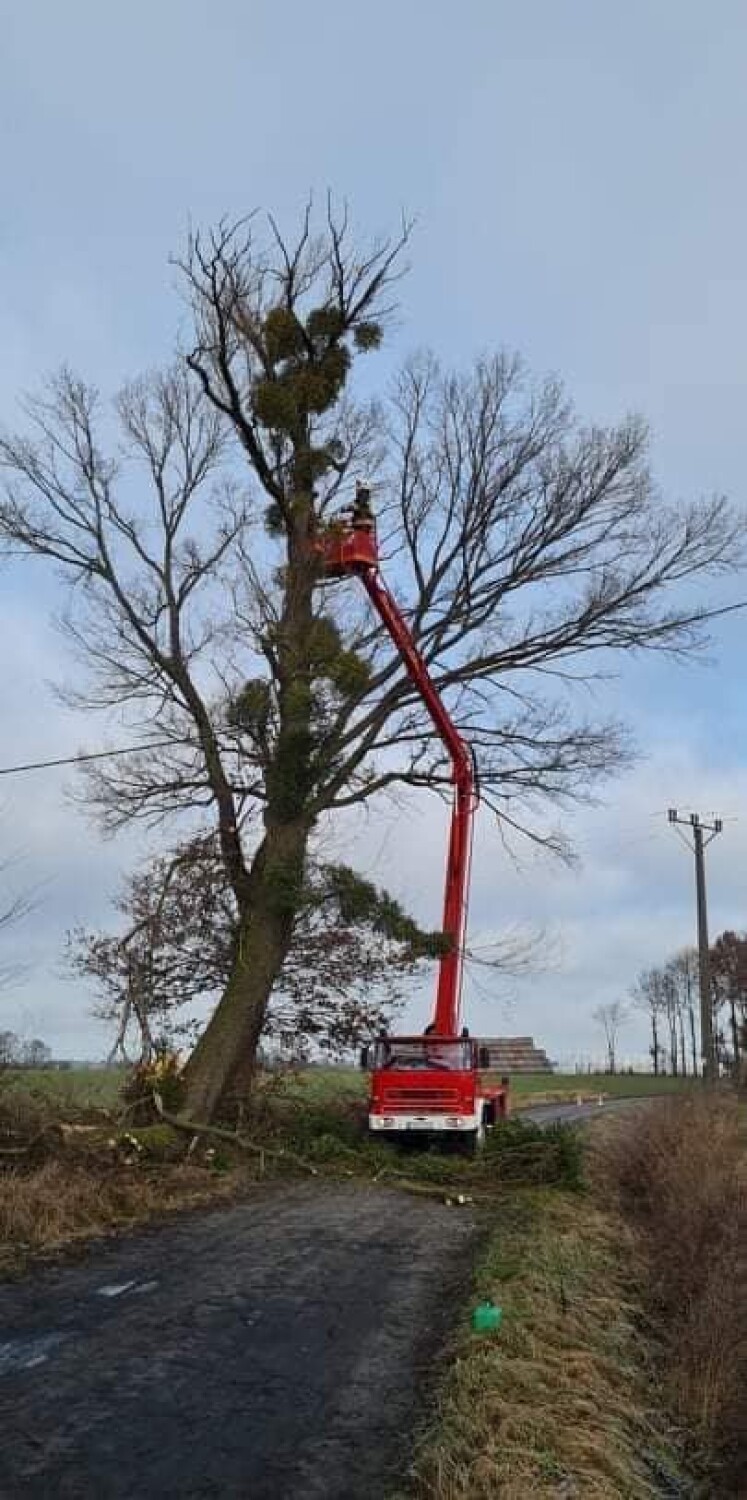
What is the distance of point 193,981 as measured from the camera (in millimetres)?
21344

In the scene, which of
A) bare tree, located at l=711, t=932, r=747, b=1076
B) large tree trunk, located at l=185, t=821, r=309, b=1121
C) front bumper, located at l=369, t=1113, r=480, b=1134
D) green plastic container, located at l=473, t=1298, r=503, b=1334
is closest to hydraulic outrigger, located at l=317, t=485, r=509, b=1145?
front bumper, located at l=369, t=1113, r=480, b=1134

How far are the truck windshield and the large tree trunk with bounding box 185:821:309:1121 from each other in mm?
2066

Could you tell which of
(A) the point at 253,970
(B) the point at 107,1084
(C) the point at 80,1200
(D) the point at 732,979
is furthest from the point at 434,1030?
(D) the point at 732,979

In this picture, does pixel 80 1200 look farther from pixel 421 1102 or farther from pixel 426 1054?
pixel 426 1054

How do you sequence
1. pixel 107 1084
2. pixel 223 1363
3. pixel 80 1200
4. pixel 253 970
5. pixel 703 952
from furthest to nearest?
pixel 703 952
pixel 253 970
pixel 107 1084
pixel 80 1200
pixel 223 1363

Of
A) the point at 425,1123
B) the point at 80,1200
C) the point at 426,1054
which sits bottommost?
the point at 80,1200

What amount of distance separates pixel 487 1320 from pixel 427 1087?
998 centimetres

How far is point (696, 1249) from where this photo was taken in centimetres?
1165

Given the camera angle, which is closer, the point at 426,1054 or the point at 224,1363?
the point at 224,1363

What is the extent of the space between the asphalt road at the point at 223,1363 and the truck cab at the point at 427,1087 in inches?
223

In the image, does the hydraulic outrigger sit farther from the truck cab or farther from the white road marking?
the white road marking

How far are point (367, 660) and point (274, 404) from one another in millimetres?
4261

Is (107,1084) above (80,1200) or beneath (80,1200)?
above

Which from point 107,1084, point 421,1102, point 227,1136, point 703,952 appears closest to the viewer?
point 227,1136
